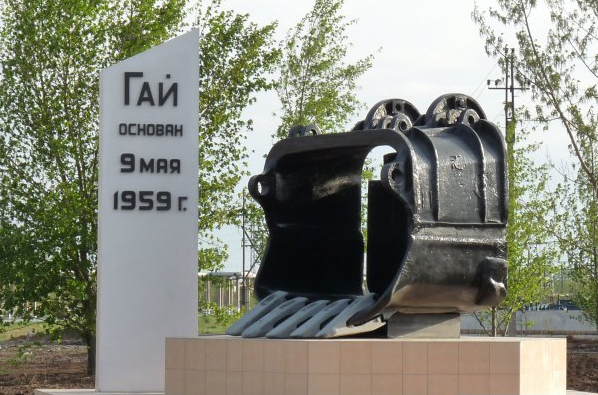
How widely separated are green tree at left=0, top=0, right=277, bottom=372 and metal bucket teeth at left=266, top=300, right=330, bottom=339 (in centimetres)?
746

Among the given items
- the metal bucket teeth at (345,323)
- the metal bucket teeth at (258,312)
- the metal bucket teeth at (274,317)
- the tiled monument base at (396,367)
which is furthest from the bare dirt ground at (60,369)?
the tiled monument base at (396,367)

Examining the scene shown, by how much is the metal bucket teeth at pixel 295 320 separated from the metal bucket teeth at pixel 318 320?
0.12m

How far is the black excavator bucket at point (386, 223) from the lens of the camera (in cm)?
1204

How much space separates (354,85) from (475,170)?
1097 cm

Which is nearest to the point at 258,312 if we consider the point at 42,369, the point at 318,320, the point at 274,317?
the point at 274,317

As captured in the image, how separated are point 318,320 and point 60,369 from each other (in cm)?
1314

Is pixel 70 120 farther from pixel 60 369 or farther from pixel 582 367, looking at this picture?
pixel 582 367

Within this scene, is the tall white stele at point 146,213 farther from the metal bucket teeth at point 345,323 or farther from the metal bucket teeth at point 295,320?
the metal bucket teeth at point 345,323

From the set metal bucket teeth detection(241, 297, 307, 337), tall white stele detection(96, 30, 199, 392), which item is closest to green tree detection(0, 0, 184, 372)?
tall white stele detection(96, 30, 199, 392)

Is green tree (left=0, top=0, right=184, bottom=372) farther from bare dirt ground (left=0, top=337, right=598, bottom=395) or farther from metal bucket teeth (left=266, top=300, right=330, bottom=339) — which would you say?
metal bucket teeth (left=266, top=300, right=330, bottom=339)

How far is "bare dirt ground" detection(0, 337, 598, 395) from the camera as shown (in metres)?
20.6

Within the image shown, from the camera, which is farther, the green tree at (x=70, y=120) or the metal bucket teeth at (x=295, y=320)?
the green tree at (x=70, y=120)

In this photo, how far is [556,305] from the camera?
178 feet

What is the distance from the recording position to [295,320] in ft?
41.7
